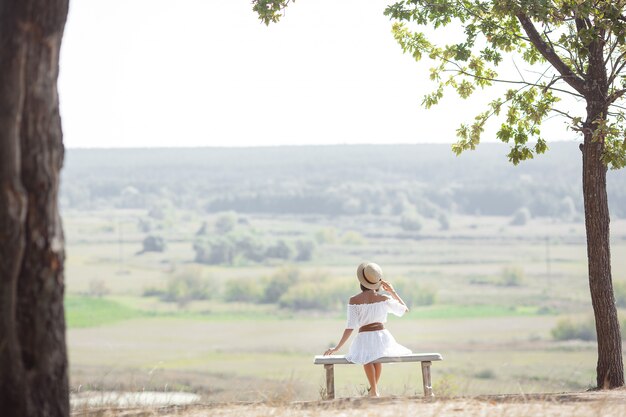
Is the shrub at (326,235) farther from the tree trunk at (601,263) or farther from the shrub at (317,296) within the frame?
the tree trunk at (601,263)

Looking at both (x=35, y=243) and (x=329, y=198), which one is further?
(x=329, y=198)

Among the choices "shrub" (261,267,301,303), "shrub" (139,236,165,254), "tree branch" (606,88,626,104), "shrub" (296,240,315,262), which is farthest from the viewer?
"shrub" (139,236,165,254)

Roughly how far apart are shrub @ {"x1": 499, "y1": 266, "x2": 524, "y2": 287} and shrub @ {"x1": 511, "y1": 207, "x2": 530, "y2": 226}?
7.66 m

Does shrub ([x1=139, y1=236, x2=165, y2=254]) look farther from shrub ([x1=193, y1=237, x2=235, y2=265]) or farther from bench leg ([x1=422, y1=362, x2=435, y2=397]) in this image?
bench leg ([x1=422, y1=362, x2=435, y2=397])

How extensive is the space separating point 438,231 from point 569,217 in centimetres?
1741

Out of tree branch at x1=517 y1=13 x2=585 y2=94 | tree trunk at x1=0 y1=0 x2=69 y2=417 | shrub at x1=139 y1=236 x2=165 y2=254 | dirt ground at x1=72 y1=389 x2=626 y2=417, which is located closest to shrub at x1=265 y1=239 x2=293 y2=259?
shrub at x1=139 y1=236 x2=165 y2=254

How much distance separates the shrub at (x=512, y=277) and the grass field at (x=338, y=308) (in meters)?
0.62

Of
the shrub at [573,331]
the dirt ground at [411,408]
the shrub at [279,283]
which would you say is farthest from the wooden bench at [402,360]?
the shrub at [279,283]

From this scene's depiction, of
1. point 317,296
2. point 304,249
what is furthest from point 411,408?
point 304,249

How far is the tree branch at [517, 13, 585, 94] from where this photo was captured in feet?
39.1

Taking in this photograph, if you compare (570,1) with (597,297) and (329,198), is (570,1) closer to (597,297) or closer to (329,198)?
(597,297)

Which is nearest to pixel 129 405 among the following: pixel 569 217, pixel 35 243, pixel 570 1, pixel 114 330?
pixel 35 243

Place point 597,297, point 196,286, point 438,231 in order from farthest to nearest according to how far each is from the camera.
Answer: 1. point 438,231
2. point 196,286
3. point 597,297

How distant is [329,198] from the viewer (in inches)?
5212
